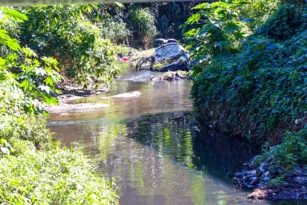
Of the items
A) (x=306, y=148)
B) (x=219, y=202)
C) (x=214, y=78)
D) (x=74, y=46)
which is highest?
(x=74, y=46)

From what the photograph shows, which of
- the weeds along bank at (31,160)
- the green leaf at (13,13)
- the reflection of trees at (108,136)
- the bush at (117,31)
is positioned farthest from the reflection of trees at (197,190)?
the bush at (117,31)

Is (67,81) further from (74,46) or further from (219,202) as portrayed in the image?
(219,202)

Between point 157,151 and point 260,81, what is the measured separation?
84.3 inches

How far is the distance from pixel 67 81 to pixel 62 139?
6889mm

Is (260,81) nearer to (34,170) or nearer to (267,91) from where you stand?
(267,91)

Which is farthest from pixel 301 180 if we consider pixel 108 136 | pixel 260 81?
pixel 108 136

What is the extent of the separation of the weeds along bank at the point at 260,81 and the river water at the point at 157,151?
495 millimetres

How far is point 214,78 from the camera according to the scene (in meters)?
9.84

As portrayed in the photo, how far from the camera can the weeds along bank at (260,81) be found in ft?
22.0

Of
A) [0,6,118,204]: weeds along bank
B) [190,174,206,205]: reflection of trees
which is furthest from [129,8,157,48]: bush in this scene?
[190,174,206,205]: reflection of trees

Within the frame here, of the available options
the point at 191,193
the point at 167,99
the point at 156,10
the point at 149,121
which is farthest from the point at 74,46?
the point at 156,10

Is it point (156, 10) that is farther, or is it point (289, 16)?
point (156, 10)

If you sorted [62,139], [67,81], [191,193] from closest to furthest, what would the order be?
[191,193]
[62,139]
[67,81]

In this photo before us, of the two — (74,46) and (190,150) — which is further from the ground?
(74,46)
